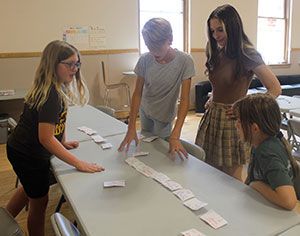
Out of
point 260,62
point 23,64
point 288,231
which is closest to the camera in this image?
point 288,231

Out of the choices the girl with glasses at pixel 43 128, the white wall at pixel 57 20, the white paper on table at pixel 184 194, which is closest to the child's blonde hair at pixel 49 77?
the girl with glasses at pixel 43 128

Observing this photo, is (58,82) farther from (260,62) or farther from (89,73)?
(89,73)

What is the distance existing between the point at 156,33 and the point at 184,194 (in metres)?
0.80

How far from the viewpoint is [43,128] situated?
4.26 ft

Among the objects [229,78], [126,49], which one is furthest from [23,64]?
[229,78]

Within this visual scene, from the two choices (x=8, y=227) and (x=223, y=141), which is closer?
(x=8, y=227)

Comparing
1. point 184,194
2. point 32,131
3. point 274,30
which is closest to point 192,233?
point 184,194

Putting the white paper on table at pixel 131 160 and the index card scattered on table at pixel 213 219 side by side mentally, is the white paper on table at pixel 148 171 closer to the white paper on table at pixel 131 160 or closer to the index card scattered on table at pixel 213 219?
the white paper on table at pixel 131 160

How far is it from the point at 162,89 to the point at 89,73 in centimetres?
369

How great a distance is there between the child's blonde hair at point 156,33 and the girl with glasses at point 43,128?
39cm

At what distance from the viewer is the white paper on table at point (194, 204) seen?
3.18 ft

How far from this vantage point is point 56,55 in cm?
141

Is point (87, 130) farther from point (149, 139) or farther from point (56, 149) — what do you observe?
point (56, 149)

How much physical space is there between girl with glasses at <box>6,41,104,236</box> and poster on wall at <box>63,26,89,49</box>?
358 cm
